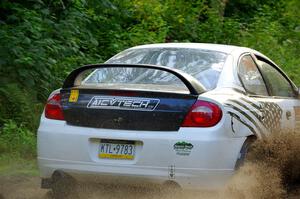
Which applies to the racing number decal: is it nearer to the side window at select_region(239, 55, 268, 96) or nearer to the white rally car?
the side window at select_region(239, 55, 268, 96)

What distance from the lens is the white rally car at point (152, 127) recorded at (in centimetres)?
531

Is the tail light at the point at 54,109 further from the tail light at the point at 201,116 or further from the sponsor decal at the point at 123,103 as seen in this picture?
the tail light at the point at 201,116

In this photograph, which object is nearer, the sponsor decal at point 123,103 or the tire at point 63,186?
the sponsor decal at point 123,103

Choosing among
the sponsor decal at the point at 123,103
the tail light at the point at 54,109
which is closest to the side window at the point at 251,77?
the sponsor decal at the point at 123,103

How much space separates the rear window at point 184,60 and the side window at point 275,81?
79 centimetres

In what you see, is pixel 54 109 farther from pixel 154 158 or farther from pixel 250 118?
pixel 250 118

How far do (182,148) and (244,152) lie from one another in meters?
0.72

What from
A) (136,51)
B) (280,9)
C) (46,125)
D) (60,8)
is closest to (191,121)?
(46,125)

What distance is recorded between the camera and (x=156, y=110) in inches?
214

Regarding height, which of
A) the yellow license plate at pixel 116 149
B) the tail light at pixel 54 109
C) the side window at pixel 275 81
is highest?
the tail light at pixel 54 109

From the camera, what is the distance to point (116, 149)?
5457 millimetres

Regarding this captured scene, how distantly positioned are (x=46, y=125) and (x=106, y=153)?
670mm

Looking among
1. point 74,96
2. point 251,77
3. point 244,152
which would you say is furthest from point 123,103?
point 251,77

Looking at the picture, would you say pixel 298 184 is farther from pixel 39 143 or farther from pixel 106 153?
pixel 39 143
